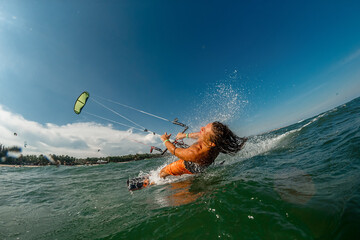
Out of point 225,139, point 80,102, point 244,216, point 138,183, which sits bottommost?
point 244,216

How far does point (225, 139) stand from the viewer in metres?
5.35

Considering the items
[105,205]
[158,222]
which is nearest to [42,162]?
[105,205]

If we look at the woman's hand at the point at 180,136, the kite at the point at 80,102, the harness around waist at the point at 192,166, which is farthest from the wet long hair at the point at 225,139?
the kite at the point at 80,102

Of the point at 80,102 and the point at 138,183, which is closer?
the point at 138,183

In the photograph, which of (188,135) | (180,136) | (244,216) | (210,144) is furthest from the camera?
(180,136)

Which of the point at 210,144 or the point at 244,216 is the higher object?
the point at 210,144

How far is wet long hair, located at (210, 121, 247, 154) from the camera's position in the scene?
5070mm

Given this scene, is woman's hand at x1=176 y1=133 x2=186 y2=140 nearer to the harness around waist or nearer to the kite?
the harness around waist

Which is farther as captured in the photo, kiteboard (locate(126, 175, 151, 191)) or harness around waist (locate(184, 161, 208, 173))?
A: kiteboard (locate(126, 175, 151, 191))

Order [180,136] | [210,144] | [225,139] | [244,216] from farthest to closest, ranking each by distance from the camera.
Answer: [180,136]
[225,139]
[210,144]
[244,216]

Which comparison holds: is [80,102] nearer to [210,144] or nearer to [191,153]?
[191,153]

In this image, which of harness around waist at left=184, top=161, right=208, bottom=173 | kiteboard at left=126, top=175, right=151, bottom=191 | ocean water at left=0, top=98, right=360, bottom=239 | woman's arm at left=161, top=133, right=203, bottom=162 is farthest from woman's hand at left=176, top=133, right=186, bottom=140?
ocean water at left=0, top=98, right=360, bottom=239

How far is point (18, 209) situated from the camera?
227 inches

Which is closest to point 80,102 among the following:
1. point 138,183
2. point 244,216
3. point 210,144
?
point 138,183
